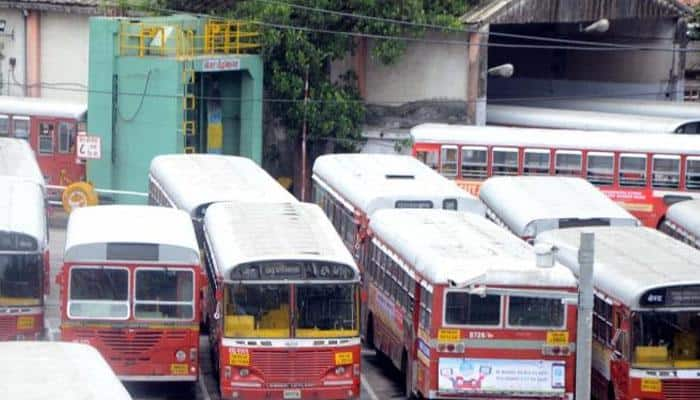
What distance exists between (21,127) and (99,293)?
19.9 metres

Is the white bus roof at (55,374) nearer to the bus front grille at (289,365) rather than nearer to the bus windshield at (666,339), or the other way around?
the bus front grille at (289,365)

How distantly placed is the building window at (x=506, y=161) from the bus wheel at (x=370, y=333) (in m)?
9.59

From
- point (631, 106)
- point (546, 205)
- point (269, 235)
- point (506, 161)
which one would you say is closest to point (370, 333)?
point (546, 205)

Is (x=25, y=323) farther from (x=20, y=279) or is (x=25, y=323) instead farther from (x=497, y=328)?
(x=497, y=328)

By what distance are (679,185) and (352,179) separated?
8564 mm

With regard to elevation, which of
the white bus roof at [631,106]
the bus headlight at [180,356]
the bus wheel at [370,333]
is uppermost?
the white bus roof at [631,106]

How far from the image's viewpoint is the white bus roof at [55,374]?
38.7 ft

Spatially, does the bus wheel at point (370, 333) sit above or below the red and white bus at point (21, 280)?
below

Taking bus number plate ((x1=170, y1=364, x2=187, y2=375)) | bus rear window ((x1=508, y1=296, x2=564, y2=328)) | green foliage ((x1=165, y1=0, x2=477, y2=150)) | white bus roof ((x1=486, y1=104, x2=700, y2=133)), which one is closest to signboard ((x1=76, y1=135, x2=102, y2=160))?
green foliage ((x1=165, y1=0, x2=477, y2=150))

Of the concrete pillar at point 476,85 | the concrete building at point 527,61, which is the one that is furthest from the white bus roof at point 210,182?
the concrete building at point 527,61

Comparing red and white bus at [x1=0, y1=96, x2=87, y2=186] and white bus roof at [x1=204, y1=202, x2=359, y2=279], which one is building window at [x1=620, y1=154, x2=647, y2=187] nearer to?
white bus roof at [x1=204, y1=202, x2=359, y2=279]

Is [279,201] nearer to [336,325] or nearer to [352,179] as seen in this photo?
[352,179]

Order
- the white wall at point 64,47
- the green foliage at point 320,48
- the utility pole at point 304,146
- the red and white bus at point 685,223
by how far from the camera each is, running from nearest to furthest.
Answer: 1. the red and white bus at point 685,223
2. the green foliage at point 320,48
3. the utility pole at point 304,146
4. the white wall at point 64,47

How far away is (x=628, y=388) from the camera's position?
64.0ft
